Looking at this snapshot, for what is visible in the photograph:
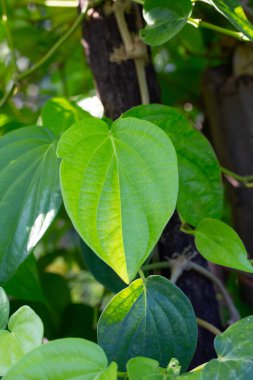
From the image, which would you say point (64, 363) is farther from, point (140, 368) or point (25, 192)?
point (25, 192)

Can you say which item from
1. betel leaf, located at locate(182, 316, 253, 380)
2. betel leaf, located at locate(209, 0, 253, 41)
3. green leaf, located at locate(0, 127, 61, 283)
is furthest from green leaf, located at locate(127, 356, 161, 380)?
betel leaf, located at locate(209, 0, 253, 41)

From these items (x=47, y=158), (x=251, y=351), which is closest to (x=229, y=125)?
(x=47, y=158)

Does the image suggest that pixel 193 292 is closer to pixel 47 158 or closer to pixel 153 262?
pixel 153 262

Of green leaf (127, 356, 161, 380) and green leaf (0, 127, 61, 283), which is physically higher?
green leaf (0, 127, 61, 283)

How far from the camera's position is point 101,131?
1.43ft

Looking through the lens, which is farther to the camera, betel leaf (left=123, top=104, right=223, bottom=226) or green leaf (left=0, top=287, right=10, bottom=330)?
betel leaf (left=123, top=104, right=223, bottom=226)

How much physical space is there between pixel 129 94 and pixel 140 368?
0.31 metres

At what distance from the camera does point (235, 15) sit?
17.8 inches

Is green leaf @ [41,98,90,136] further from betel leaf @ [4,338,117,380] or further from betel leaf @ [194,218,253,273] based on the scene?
betel leaf @ [4,338,117,380]

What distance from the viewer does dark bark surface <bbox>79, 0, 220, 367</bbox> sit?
1.88 ft

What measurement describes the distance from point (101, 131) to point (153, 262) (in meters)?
0.18

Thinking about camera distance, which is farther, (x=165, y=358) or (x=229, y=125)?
(x=229, y=125)

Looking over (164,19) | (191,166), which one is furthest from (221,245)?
(164,19)

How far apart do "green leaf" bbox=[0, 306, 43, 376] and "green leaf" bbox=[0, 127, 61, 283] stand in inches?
3.2
